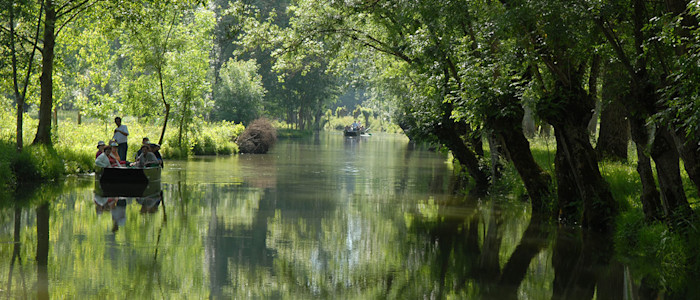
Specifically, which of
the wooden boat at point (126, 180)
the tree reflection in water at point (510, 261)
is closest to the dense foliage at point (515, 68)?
the tree reflection in water at point (510, 261)

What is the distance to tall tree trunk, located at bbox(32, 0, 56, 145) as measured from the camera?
2261 cm

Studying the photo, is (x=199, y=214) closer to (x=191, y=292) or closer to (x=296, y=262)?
(x=296, y=262)

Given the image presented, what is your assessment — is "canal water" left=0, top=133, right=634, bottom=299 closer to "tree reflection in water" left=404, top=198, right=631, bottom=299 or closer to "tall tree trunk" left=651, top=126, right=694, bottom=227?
"tree reflection in water" left=404, top=198, right=631, bottom=299

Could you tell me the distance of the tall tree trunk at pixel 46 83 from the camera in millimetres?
22609

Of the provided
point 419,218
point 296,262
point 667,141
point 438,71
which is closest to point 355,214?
point 419,218

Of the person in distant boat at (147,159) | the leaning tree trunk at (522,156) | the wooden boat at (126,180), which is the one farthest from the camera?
the person in distant boat at (147,159)

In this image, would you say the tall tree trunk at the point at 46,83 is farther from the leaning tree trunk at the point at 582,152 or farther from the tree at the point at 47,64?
the leaning tree trunk at the point at 582,152

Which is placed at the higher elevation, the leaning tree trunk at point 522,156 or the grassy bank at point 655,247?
the leaning tree trunk at point 522,156

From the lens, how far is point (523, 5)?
11.9 metres

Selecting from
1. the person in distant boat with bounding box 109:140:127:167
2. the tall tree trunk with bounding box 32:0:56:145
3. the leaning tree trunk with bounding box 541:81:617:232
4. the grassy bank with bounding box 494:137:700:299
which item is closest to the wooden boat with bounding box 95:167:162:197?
the person in distant boat with bounding box 109:140:127:167

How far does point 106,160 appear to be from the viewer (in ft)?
67.2

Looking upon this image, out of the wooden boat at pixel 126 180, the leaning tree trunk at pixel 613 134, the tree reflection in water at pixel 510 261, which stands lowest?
the tree reflection in water at pixel 510 261

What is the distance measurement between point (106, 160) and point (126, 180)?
83 cm

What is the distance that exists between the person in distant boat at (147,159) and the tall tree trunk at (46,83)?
3482mm
